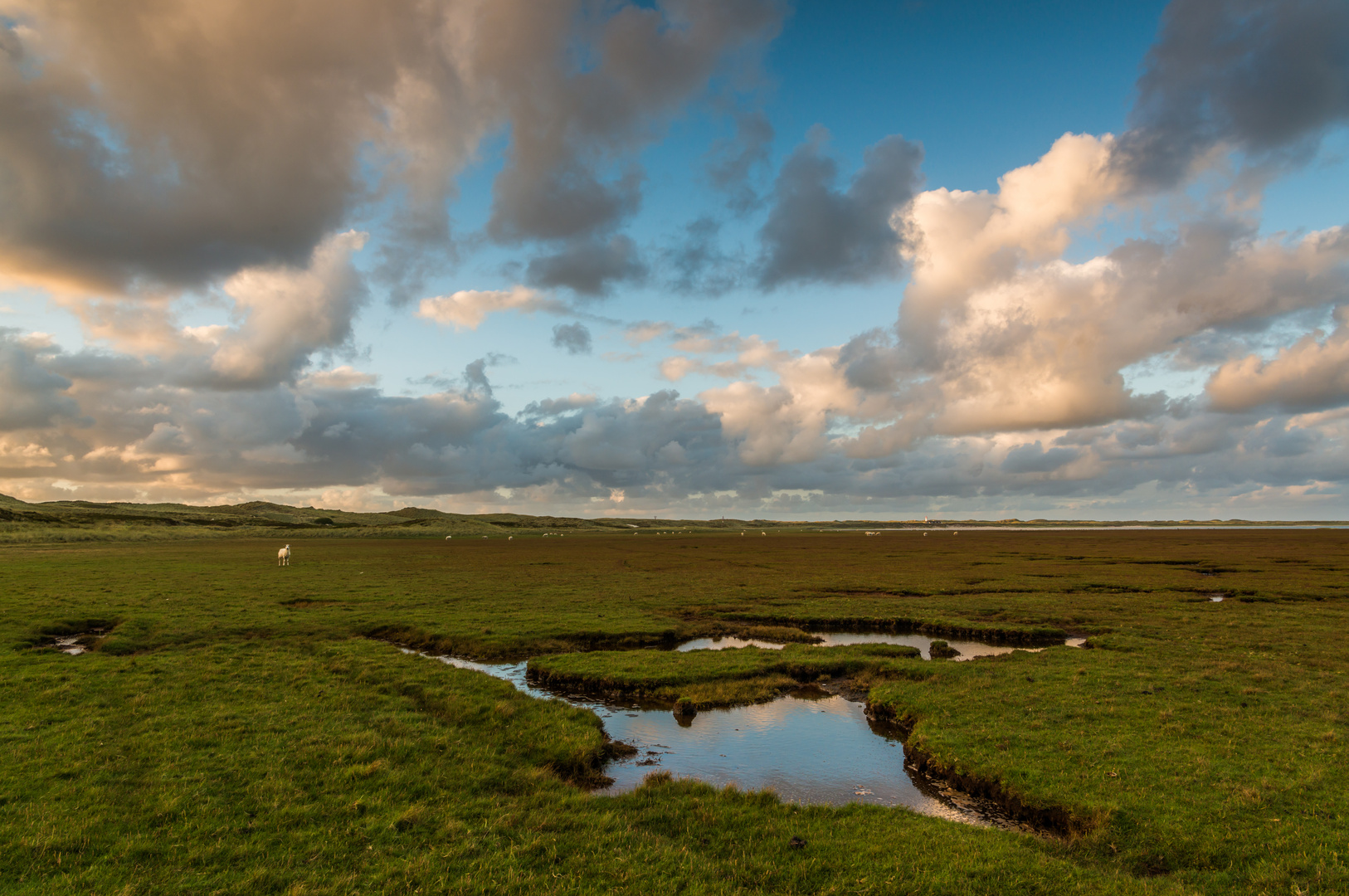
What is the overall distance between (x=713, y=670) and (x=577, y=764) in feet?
31.0

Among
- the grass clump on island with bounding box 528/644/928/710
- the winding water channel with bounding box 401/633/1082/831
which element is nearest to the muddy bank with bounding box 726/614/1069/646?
the grass clump on island with bounding box 528/644/928/710

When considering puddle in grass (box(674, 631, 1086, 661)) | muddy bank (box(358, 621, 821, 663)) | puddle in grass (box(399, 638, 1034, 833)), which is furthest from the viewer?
puddle in grass (box(674, 631, 1086, 661))

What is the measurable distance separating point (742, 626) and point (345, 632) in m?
21.6

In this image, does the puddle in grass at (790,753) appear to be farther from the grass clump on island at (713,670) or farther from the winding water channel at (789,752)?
the grass clump on island at (713,670)

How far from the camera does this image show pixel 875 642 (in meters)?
30.9

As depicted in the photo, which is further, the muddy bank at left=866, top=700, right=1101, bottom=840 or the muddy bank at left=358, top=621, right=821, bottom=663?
the muddy bank at left=358, top=621, right=821, bottom=663

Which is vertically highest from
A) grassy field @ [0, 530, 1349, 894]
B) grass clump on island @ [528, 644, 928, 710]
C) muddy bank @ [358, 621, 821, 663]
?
grassy field @ [0, 530, 1349, 894]

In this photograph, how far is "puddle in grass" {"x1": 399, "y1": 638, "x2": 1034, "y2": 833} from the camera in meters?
14.4

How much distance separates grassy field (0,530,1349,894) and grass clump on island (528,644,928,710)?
24 centimetres

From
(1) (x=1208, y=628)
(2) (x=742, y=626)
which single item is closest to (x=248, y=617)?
(2) (x=742, y=626)

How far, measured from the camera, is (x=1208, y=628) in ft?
102

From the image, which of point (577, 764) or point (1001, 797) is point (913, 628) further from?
point (577, 764)

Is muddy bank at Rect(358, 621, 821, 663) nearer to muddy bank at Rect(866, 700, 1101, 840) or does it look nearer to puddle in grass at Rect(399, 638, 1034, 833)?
puddle in grass at Rect(399, 638, 1034, 833)

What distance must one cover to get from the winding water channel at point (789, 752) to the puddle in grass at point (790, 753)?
0.08ft
